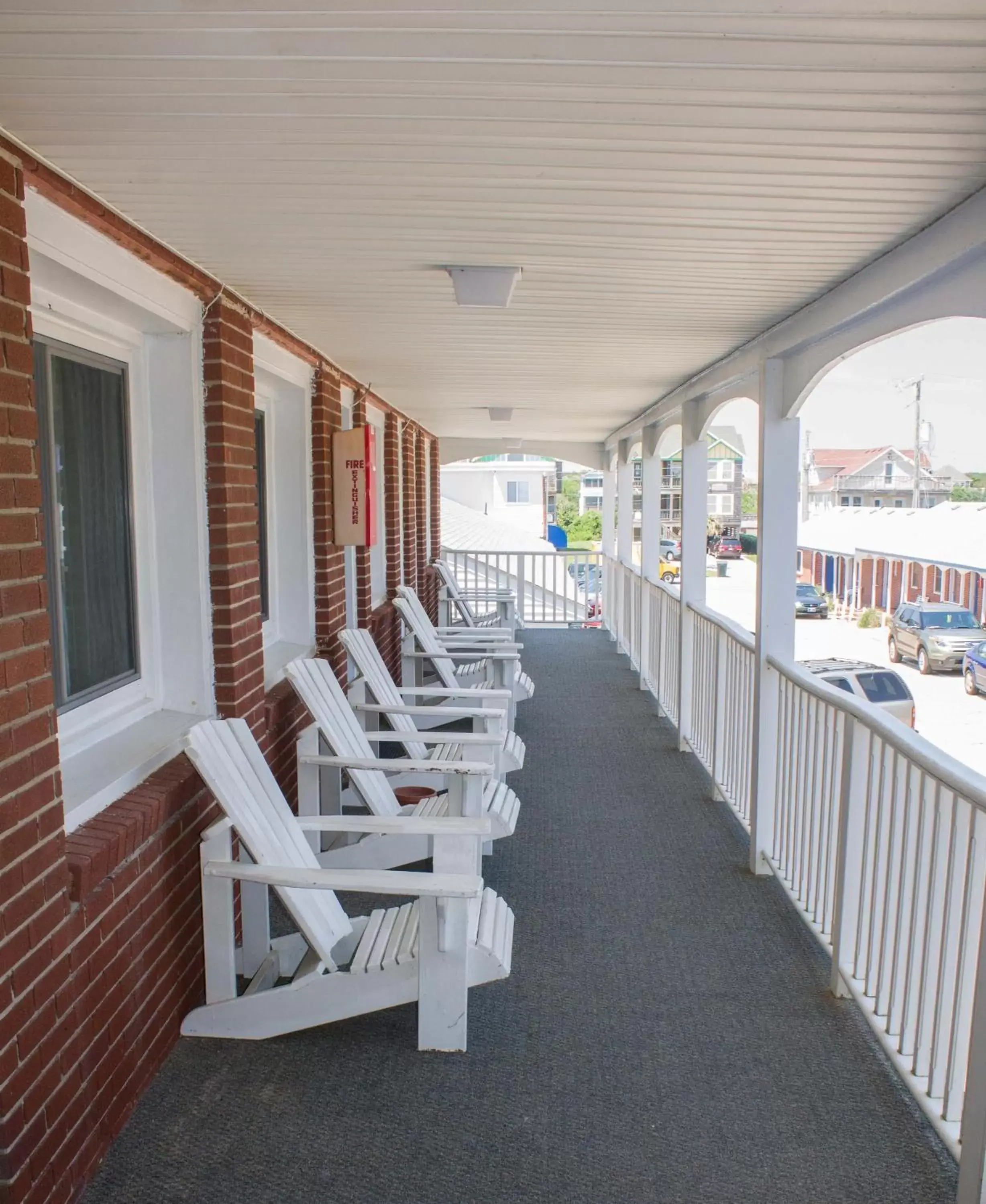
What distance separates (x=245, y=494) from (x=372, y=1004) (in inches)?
74.3

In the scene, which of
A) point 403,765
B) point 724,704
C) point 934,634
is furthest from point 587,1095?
point 934,634

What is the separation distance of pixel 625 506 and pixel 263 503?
6456mm

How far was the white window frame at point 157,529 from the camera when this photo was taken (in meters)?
2.77

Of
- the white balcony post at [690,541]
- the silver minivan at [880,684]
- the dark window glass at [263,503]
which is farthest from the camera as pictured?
the silver minivan at [880,684]

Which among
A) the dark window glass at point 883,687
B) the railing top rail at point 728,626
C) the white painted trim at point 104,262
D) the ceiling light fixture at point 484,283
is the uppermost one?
the ceiling light fixture at point 484,283

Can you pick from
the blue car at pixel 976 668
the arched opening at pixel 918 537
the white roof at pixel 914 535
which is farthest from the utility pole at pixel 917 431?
→ the blue car at pixel 976 668

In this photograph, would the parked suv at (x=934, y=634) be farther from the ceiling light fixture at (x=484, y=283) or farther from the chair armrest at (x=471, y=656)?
the ceiling light fixture at (x=484, y=283)

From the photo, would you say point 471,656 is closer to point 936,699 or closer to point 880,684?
point 880,684

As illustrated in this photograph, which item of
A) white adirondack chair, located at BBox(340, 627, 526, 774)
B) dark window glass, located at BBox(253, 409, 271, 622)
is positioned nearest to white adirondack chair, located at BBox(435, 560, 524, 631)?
white adirondack chair, located at BBox(340, 627, 526, 774)

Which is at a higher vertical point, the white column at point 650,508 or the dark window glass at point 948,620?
the white column at point 650,508

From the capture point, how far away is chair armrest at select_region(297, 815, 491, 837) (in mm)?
2836

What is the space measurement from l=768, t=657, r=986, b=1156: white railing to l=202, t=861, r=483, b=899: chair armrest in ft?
3.92

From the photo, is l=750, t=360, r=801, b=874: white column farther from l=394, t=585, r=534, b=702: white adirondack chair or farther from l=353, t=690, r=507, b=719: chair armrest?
l=394, t=585, r=534, b=702: white adirondack chair

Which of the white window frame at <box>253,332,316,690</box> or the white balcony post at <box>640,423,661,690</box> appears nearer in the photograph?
the white window frame at <box>253,332,316,690</box>
